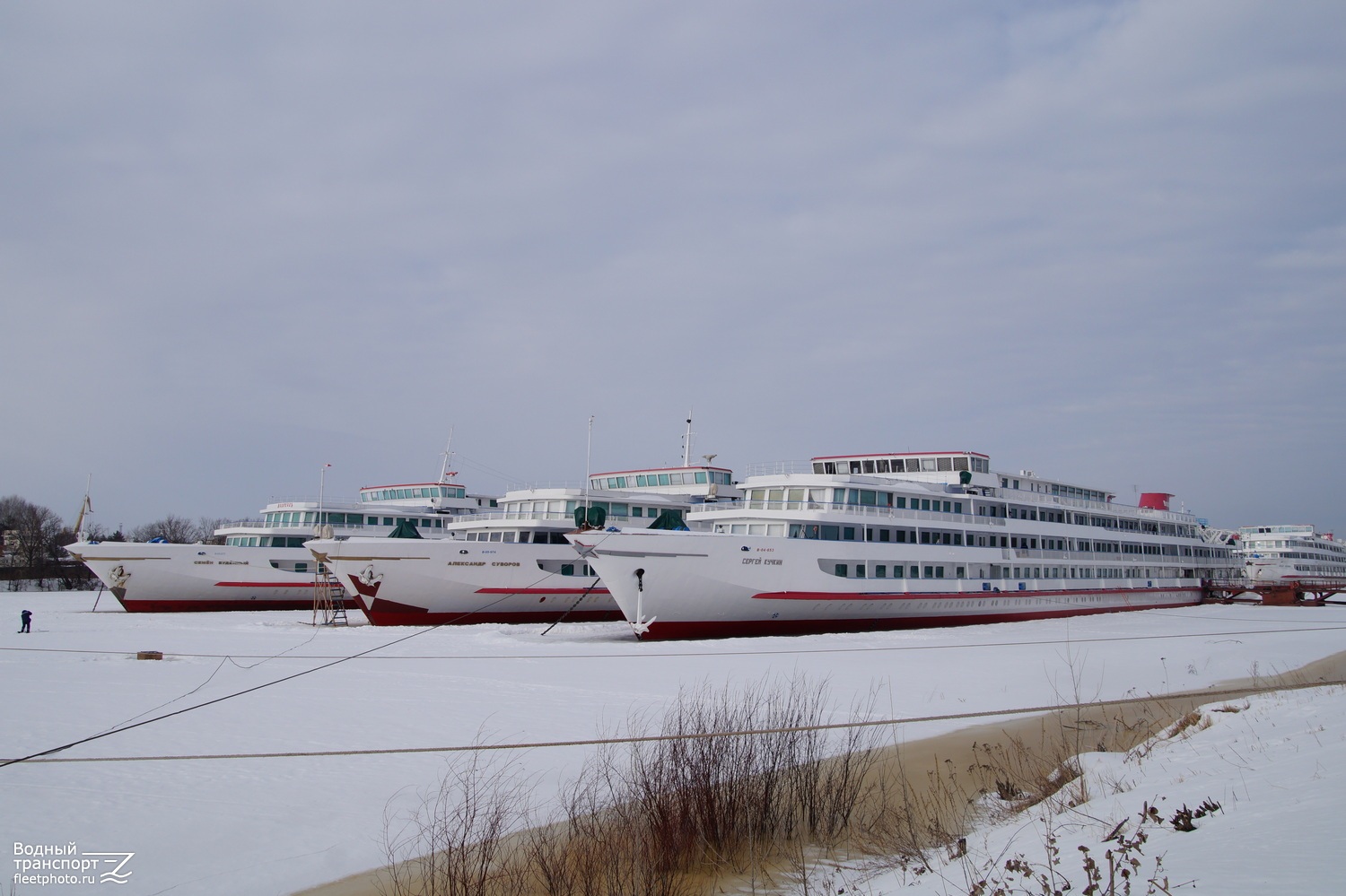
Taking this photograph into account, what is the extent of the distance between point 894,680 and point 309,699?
39.2 feet

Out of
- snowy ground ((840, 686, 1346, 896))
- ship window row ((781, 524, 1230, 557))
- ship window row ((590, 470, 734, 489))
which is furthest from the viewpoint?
ship window row ((590, 470, 734, 489))

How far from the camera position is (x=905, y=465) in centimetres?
3834

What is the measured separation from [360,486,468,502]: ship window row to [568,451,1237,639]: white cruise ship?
2232 centimetres

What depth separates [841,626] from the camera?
3003cm

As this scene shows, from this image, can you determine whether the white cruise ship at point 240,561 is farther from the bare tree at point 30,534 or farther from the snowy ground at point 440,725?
the bare tree at point 30,534

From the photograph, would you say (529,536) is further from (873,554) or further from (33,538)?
(33,538)

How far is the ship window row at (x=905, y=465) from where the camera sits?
121 ft

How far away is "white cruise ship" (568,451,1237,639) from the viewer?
87.0 feet

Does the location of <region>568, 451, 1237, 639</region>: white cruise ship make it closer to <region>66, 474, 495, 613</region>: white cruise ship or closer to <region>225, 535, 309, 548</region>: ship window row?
<region>66, 474, 495, 613</region>: white cruise ship

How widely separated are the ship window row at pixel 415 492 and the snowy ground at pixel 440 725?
74.9 ft

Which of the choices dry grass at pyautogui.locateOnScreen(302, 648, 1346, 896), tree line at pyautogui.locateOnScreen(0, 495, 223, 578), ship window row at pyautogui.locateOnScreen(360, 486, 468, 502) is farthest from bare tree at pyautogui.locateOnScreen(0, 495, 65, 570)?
dry grass at pyautogui.locateOnScreen(302, 648, 1346, 896)

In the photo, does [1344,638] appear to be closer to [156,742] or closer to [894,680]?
[894,680]

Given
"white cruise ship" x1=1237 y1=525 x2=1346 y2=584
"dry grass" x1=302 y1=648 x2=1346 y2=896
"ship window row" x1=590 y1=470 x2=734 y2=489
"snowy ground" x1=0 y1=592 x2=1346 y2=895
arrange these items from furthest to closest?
"white cruise ship" x1=1237 y1=525 x2=1346 y2=584
"ship window row" x1=590 y1=470 x2=734 y2=489
"snowy ground" x1=0 y1=592 x2=1346 y2=895
"dry grass" x1=302 y1=648 x2=1346 y2=896

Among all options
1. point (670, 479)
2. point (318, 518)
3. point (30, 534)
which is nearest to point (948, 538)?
point (670, 479)
